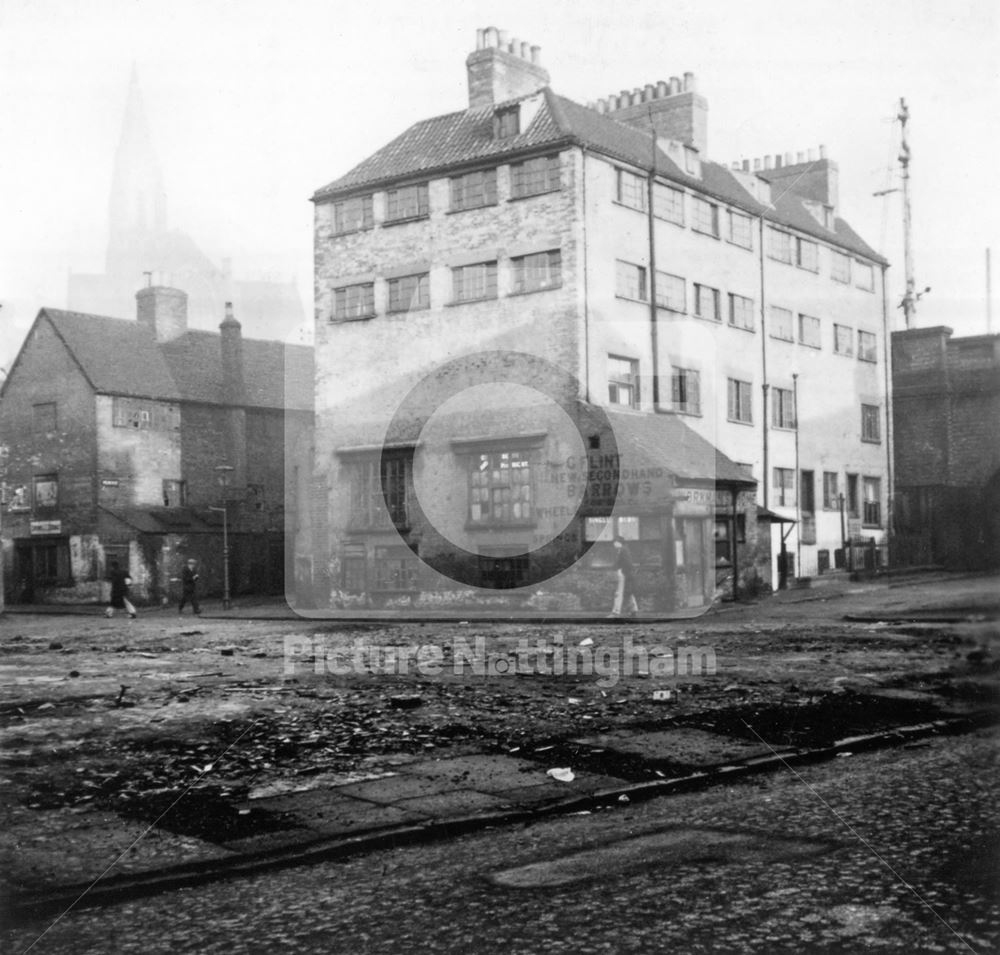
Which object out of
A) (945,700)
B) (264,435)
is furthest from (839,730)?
(264,435)

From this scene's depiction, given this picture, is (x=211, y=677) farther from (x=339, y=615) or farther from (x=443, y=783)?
(x=339, y=615)

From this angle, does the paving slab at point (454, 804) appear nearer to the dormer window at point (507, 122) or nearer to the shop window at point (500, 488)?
the shop window at point (500, 488)

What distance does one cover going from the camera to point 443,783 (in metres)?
Answer: 7.18

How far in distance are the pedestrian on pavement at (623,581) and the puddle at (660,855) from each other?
1788cm

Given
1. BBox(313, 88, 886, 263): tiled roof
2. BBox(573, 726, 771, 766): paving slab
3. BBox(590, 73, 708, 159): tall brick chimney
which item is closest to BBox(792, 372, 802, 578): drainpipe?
BBox(313, 88, 886, 263): tiled roof

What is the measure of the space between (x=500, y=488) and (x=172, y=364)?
1757cm

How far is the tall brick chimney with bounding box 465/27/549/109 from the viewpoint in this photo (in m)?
29.6

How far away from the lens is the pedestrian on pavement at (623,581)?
23.6 metres

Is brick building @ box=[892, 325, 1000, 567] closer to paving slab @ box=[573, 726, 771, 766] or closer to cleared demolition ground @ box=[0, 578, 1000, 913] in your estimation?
cleared demolition ground @ box=[0, 578, 1000, 913]

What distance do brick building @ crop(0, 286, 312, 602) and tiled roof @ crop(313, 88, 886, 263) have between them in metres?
9.39

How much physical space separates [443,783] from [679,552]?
18351 mm

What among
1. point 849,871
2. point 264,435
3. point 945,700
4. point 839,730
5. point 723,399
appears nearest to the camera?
point 849,871

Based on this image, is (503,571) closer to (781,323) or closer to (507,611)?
(507,611)

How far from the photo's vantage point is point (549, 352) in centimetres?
2694
